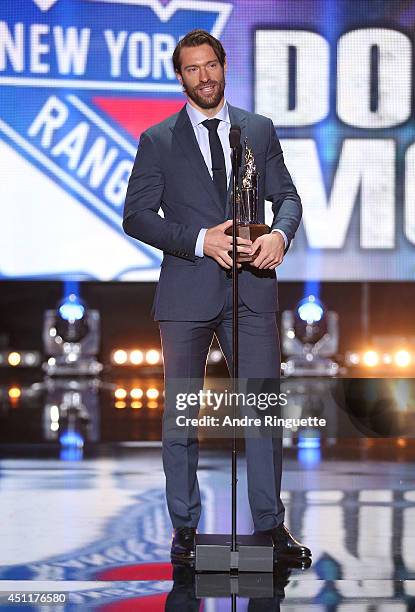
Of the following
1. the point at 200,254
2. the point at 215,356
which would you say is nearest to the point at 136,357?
the point at 215,356

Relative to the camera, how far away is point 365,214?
7.62m

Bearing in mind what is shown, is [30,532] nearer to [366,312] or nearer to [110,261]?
[110,261]

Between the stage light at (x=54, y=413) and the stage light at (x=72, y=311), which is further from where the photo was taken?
the stage light at (x=72, y=311)

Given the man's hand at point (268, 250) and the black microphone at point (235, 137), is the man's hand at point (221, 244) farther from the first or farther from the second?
the black microphone at point (235, 137)

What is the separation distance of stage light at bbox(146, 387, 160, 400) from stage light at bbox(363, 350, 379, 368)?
1808mm

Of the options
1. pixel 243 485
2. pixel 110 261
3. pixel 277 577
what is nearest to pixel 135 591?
pixel 277 577

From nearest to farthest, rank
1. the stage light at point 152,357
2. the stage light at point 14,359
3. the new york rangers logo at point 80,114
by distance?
the new york rangers logo at point 80,114, the stage light at point 152,357, the stage light at point 14,359

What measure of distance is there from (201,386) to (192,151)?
62 cm

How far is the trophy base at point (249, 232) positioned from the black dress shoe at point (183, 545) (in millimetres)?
700

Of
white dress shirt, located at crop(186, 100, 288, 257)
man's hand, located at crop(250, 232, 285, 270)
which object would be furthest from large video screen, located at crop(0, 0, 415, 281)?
man's hand, located at crop(250, 232, 285, 270)

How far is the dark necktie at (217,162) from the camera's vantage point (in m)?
2.87

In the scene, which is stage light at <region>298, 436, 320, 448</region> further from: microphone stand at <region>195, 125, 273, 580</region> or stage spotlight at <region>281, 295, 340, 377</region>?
stage spotlight at <region>281, 295, 340, 377</region>

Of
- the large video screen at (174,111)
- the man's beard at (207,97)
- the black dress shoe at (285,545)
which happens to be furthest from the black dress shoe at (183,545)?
the large video screen at (174,111)

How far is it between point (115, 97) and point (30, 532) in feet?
15.7
